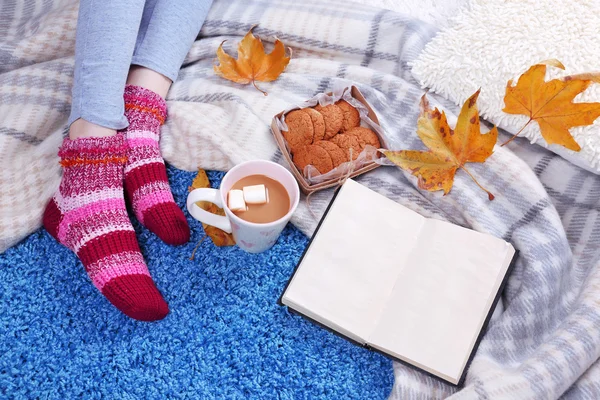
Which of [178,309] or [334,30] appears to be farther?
[334,30]

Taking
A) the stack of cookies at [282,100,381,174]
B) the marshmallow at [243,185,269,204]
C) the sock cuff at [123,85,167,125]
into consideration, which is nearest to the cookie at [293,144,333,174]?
the stack of cookies at [282,100,381,174]

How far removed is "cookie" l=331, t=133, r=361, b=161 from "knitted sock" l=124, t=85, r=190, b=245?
283 millimetres

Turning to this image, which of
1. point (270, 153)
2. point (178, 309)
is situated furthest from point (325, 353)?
point (270, 153)

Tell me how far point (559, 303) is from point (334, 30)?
62cm

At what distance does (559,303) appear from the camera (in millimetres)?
775

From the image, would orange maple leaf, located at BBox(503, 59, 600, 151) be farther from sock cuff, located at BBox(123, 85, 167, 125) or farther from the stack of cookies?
sock cuff, located at BBox(123, 85, 167, 125)

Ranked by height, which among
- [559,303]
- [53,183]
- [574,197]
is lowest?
[53,183]

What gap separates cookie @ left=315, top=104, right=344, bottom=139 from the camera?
0.85 m

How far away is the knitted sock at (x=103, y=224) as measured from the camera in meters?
0.75

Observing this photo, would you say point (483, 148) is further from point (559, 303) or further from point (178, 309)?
point (178, 309)

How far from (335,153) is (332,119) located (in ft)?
0.24

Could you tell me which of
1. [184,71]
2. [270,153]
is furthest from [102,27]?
[270,153]

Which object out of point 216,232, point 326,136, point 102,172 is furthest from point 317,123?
point 102,172

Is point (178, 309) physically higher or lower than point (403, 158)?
lower
